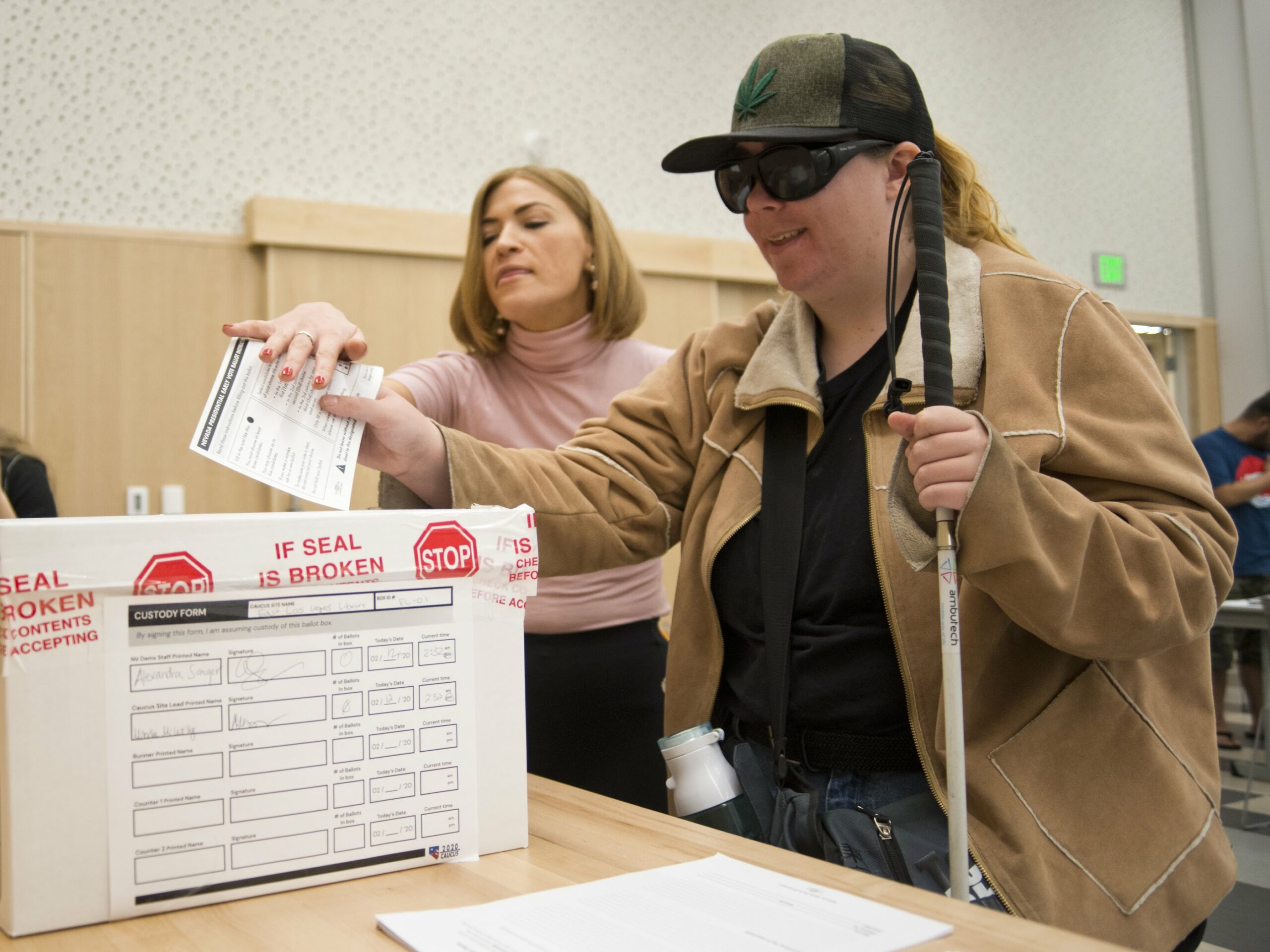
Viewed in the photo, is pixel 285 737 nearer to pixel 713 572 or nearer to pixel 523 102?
pixel 713 572

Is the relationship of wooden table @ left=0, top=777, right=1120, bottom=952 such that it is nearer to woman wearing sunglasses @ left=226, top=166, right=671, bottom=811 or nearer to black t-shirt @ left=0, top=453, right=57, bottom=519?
woman wearing sunglasses @ left=226, top=166, right=671, bottom=811

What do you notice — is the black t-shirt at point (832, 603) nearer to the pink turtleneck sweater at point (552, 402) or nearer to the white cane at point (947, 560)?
the white cane at point (947, 560)

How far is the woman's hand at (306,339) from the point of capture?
1.03 metres

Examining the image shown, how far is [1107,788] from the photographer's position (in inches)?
41.9

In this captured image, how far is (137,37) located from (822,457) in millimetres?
3699

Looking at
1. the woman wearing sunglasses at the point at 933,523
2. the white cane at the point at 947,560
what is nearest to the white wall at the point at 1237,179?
the woman wearing sunglasses at the point at 933,523

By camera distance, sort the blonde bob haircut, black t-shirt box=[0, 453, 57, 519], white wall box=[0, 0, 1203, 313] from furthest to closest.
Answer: white wall box=[0, 0, 1203, 313], black t-shirt box=[0, 453, 57, 519], the blonde bob haircut

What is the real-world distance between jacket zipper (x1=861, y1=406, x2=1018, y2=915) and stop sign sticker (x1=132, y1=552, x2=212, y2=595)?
0.70 meters

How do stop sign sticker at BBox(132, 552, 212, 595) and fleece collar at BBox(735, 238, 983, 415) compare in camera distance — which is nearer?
stop sign sticker at BBox(132, 552, 212, 595)

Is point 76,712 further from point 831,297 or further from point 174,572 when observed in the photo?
point 831,297

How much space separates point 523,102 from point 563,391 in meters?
3.16

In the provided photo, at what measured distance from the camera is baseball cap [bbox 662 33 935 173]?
1.21 m

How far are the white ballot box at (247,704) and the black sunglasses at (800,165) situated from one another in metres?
0.56

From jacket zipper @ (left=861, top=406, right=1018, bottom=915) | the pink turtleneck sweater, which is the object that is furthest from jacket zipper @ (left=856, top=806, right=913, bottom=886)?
the pink turtleneck sweater
